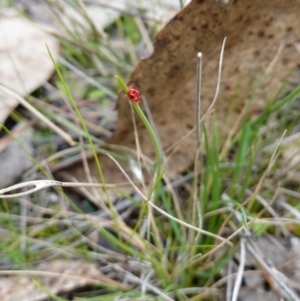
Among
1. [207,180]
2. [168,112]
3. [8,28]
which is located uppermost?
[8,28]

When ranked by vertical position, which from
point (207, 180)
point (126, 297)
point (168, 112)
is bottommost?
point (126, 297)

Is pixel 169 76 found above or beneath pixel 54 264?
above

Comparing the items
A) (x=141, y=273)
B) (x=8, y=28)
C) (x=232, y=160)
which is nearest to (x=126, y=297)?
(x=141, y=273)

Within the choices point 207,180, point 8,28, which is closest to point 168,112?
point 207,180

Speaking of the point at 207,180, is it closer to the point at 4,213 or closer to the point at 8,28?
the point at 4,213

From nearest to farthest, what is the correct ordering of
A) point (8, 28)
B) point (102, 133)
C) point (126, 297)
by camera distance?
1. point (126, 297)
2. point (102, 133)
3. point (8, 28)

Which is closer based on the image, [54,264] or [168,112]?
[54,264]

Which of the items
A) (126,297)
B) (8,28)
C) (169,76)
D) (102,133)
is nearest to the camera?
(126,297)

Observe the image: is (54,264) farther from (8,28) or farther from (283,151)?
(8,28)

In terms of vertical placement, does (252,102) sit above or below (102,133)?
above
